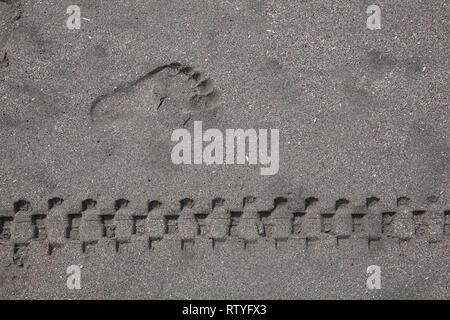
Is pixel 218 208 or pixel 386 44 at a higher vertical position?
pixel 386 44

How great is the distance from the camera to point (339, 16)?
2.27 metres

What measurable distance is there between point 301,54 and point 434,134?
90 centimetres

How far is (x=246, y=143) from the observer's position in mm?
Answer: 2230

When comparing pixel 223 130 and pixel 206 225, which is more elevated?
pixel 223 130

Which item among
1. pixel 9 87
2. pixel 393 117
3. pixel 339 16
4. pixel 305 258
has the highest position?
pixel 339 16

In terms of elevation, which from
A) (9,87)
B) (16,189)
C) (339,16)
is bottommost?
(16,189)

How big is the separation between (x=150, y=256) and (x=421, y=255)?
1557 millimetres

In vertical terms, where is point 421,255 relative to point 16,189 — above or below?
below

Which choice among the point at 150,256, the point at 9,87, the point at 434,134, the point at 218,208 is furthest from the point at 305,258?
the point at 9,87

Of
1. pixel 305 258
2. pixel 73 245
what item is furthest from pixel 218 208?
pixel 73 245

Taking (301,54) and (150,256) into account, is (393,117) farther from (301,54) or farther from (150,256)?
(150,256)

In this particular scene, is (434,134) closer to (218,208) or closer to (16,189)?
(218,208)

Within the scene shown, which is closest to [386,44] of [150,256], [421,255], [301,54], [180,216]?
[301,54]

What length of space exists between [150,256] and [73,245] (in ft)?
1.47
